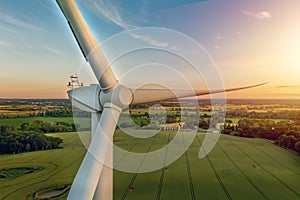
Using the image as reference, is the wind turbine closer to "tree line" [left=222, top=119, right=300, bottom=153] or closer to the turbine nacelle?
the turbine nacelle

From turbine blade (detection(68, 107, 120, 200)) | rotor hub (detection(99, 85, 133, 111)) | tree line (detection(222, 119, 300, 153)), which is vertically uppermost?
rotor hub (detection(99, 85, 133, 111))

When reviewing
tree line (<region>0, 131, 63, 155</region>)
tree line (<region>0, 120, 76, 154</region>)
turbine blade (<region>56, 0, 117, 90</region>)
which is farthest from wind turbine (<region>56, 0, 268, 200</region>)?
tree line (<region>0, 131, 63, 155</region>)

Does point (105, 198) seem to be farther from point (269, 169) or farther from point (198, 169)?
point (269, 169)

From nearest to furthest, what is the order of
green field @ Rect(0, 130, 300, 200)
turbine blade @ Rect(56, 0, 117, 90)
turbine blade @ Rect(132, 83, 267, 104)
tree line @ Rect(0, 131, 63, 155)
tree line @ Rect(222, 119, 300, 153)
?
turbine blade @ Rect(56, 0, 117, 90)
turbine blade @ Rect(132, 83, 267, 104)
green field @ Rect(0, 130, 300, 200)
tree line @ Rect(222, 119, 300, 153)
tree line @ Rect(0, 131, 63, 155)

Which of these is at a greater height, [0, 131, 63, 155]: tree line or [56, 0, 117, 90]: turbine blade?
[56, 0, 117, 90]: turbine blade

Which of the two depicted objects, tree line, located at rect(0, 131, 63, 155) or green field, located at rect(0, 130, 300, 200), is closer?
green field, located at rect(0, 130, 300, 200)

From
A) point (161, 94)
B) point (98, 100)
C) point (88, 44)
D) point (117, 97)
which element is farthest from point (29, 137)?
point (88, 44)

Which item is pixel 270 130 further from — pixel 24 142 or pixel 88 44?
pixel 24 142

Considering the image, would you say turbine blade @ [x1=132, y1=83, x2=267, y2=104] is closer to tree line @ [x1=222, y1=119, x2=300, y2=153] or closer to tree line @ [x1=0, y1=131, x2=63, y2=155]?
tree line @ [x1=222, y1=119, x2=300, y2=153]

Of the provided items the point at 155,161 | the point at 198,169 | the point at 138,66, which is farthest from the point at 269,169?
the point at 138,66

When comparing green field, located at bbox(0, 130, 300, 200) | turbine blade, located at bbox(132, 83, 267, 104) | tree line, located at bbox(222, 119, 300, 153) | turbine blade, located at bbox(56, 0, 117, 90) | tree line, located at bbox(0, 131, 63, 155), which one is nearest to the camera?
turbine blade, located at bbox(56, 0, 117, 90)
